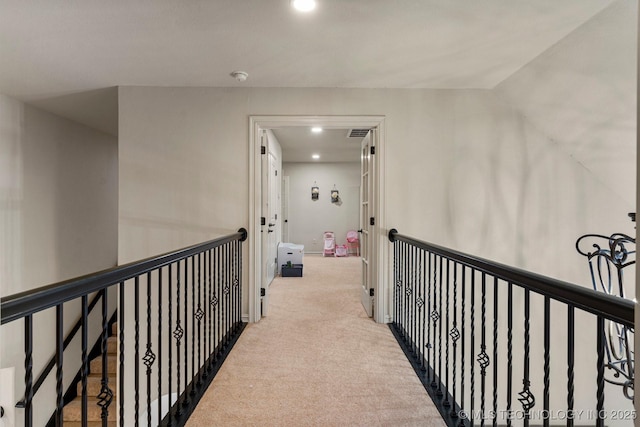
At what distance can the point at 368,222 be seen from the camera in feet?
11.4

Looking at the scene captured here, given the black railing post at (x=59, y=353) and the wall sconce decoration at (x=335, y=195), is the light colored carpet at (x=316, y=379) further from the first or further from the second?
the wall sconce decoration at (x=335, y=195)

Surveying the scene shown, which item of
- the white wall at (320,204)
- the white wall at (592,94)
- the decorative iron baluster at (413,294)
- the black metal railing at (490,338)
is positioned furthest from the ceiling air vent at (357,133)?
the white wall at (320,204)

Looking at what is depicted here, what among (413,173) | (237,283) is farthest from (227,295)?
(413,173)

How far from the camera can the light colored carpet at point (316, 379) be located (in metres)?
1.78

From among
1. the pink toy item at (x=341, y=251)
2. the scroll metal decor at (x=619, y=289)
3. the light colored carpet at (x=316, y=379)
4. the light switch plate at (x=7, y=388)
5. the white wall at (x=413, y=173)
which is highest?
the white wall at (x=413, y=173)

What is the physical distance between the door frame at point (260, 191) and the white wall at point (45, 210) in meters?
2.37

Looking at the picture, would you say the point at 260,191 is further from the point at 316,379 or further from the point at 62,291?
the point at 62,291

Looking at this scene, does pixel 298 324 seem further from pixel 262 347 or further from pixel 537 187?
pixel 537 187

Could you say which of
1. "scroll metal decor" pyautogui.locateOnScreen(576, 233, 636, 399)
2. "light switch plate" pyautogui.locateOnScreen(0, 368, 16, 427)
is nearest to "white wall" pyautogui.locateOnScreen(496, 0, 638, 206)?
"scroll metal decor" pyautogui.locateOnScreen(576, 233, 636, 399)

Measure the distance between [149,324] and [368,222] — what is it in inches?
95.8

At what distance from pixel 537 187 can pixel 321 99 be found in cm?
219

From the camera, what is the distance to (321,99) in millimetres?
3131

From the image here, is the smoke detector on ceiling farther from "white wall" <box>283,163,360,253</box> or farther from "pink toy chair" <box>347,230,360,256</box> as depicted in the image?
"pink toy chair" <box>347,230,360,256</box>

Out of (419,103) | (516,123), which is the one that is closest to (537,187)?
(516,123)
